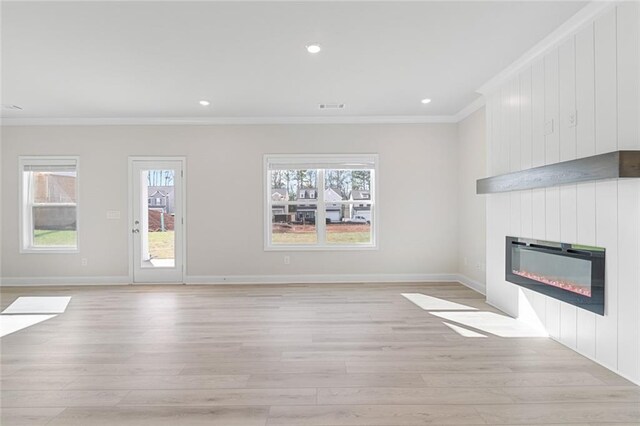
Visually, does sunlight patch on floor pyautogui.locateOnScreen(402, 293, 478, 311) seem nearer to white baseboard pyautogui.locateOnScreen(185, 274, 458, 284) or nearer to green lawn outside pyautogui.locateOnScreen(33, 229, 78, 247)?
white baseboard pyautogui.locateOnScreen(185, 274, 458, 284)

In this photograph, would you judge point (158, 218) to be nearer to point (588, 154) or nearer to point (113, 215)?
point (113, 215)

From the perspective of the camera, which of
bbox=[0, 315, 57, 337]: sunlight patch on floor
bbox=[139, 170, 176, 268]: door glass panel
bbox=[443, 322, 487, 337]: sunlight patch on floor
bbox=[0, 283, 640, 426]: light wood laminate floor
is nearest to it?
bbox=[0, 283, 640, 426]: light wood laminate floor

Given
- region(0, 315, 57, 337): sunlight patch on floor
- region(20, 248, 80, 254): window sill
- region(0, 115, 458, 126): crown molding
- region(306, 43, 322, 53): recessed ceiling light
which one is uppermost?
region(306, 43, 322, 53): recessed ceiling light

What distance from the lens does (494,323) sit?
367 centimetres

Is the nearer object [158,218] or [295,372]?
[295,372]

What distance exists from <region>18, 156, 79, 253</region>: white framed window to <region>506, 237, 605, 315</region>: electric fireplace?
21.0 ft

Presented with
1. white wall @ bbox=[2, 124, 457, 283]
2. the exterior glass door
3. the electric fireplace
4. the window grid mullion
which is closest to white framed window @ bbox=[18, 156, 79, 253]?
white wall @ bbox=[2, 124, 457, 283]

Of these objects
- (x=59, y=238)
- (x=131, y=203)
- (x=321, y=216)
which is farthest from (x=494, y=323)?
(x=59, y=238)

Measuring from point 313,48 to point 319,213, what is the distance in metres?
3.03

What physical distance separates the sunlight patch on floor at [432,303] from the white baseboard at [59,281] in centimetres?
450

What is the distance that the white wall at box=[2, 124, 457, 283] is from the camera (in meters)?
5.68

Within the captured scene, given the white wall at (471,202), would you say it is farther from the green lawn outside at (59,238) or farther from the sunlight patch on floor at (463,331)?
the green lawn outside at (59,238)

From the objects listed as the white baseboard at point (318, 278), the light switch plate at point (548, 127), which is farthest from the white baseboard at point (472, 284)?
the light switch plate at point (548, 127)

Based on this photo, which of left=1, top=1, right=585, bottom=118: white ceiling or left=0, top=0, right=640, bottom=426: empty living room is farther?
left=1, top=1, right=585, bottom=118: white ceiling
